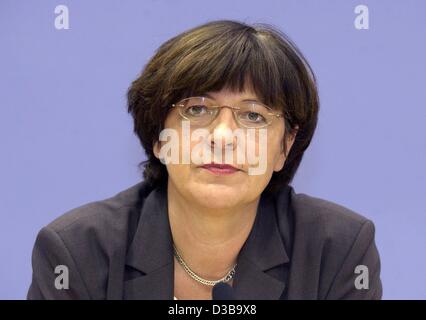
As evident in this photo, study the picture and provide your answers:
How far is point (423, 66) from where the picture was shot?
5.87 ft

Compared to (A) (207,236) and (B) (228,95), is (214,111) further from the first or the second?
(A) (207,236)

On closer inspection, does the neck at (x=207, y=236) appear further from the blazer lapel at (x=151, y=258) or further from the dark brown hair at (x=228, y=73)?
the dark brown hair at (x=228, y=73)

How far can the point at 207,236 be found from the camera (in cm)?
137

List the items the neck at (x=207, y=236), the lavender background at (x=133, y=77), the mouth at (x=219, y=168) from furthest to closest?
the lavender background at (x=133, y=77) → the neck at (x=207, y=236) → the mouth at (x=219, y=168)

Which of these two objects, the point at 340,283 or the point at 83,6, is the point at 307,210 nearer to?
the point at 340,283

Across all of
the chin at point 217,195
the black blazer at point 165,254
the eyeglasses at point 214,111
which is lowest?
the black blazer at point 165,254

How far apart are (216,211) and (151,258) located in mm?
163

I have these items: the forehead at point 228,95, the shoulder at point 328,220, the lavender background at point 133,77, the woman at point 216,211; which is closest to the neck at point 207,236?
the woman at point 216,211

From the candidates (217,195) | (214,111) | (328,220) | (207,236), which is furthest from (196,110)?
(328,220)

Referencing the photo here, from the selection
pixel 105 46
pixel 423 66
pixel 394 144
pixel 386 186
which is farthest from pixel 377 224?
pixel 105 46

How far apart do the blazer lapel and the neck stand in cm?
3

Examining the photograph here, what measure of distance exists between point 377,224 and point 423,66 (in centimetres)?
45

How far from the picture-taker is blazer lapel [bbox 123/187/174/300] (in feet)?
4.23

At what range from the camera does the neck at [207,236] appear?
1354 millimetres
